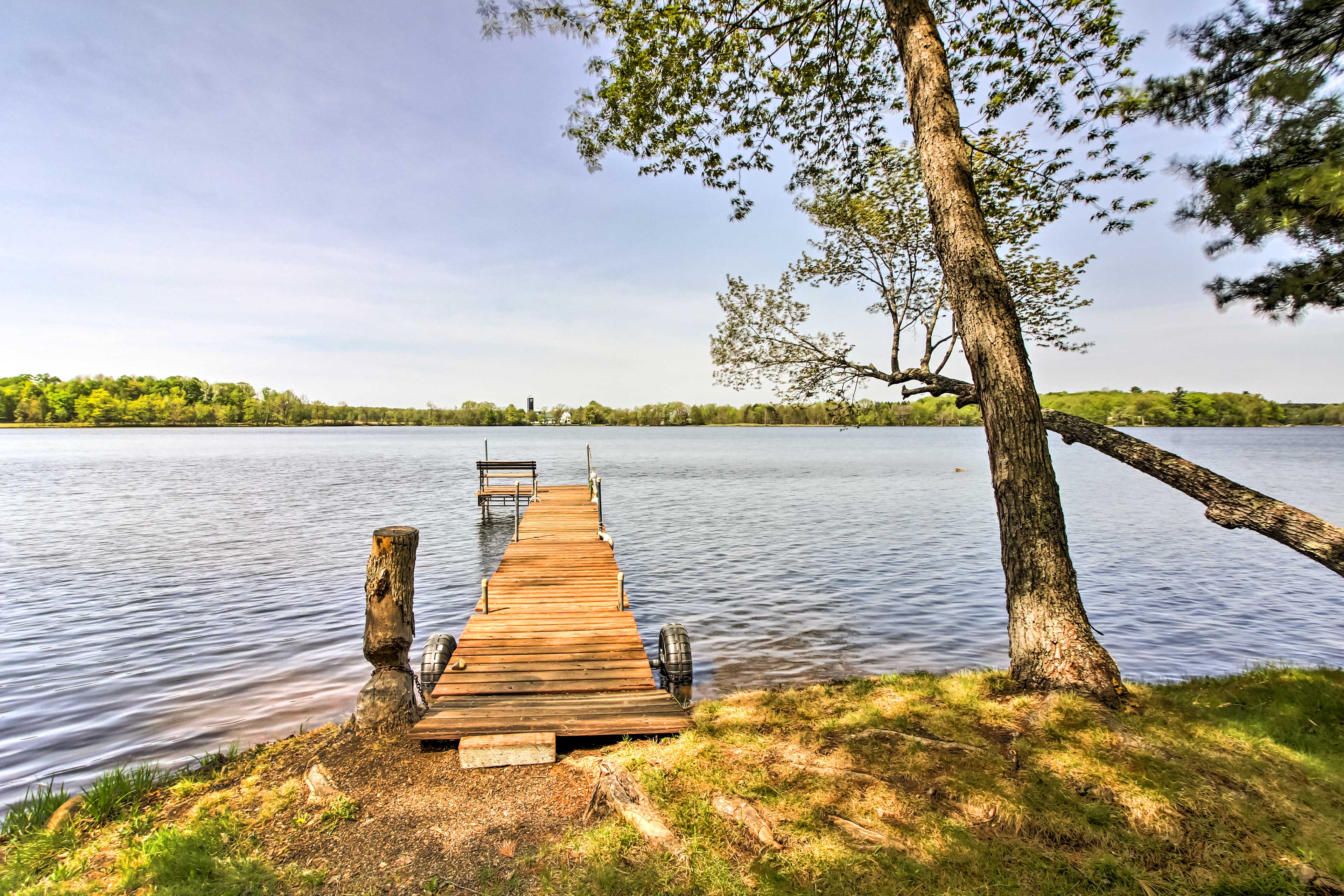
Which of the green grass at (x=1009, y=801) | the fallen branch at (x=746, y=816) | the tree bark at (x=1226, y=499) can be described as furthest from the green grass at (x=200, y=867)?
the tree bark at (x=1226, y=499)

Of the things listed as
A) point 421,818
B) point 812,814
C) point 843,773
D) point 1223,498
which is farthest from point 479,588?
point 1223,498

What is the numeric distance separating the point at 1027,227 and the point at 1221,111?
8.56ft

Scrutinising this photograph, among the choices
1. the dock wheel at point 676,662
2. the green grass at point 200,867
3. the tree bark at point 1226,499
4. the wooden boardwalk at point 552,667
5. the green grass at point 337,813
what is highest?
the tree bark at point 1226,499

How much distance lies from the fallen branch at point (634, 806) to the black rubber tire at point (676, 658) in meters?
3.30

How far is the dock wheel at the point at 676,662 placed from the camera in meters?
7.96

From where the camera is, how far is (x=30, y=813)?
4.80 m

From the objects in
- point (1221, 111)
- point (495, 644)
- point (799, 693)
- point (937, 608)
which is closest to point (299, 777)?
point (495, 644)

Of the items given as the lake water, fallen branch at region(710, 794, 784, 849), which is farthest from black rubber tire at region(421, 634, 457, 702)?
fallen branch at region(710, 794, 784, 849)

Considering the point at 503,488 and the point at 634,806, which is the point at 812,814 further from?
the point at 503,488

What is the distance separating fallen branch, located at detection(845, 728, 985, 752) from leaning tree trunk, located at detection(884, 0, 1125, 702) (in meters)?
1.37

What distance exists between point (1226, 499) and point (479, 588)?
13835 mm

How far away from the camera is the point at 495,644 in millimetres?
7820

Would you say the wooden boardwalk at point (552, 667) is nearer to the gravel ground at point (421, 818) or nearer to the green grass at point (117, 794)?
the gravel ground at point (421, 818)

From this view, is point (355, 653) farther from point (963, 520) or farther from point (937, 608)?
point (963, 520)
